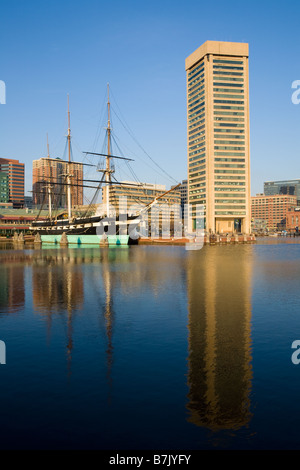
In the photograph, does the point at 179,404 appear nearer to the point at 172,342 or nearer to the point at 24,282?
the point at 172,342

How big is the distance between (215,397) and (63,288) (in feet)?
69.7

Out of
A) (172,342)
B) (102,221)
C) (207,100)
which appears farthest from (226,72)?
(172,342)

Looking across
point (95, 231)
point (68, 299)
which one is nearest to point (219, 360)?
point (68, 299)

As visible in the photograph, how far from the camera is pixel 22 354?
14.1 meters

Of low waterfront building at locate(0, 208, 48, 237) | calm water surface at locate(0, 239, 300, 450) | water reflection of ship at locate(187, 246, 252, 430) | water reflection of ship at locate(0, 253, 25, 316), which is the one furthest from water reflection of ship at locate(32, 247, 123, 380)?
low waterfront building at locate(0, 208, 48, 237)

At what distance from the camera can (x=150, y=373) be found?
11.9 metres

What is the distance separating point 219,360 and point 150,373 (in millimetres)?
2579

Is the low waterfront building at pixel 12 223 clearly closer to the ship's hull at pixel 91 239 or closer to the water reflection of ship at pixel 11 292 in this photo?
the ship's hull at pixel 91 239

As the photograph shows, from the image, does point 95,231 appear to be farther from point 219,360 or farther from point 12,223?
point 12,223

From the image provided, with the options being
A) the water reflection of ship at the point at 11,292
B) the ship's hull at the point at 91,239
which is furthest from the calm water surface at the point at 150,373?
the ship's hull at the point at 91,239

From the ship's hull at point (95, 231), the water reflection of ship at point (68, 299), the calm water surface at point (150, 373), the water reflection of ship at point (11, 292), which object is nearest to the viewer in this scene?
the calm water surface at point (150, 373)

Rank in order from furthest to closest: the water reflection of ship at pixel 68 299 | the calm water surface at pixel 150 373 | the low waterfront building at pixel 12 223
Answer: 1. the low waterfront building at pixel 12 223
2. the water reflection of ship at pixel 68 299
3. the calm water surface at pixel 150 373

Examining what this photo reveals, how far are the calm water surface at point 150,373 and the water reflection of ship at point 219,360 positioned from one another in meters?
0.04

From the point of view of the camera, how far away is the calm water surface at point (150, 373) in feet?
27.6
